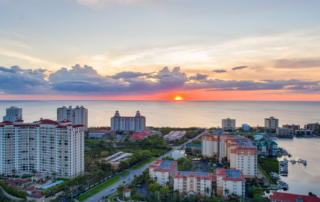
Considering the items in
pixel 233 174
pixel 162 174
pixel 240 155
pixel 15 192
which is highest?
pixel 240 155

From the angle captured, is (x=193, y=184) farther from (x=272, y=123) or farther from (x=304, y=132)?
(x=304, y=132)

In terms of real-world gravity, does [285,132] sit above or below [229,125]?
below

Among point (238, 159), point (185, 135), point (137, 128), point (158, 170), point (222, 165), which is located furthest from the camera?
point (137, 128)

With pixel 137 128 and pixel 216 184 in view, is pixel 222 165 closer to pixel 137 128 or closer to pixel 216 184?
pixel 216 184

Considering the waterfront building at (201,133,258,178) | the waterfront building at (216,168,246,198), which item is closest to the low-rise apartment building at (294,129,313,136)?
the waterfront building at (201,133,258,178)

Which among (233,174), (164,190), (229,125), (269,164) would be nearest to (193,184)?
(164,190)

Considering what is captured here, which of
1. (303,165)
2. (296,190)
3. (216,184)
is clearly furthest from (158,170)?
(303,165)

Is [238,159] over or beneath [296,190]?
over
